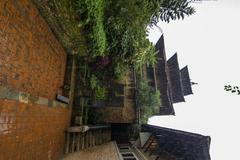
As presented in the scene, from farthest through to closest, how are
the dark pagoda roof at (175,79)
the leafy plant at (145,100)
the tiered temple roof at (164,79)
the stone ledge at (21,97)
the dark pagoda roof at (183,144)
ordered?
the dark pagoda roof at (175,79) < the tiered temple roof at (164,79) < the leafy plant at (145,100) < the dark pagoda roof at (183,144) < the stone ledge at (21,97)

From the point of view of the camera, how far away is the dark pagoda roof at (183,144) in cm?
394

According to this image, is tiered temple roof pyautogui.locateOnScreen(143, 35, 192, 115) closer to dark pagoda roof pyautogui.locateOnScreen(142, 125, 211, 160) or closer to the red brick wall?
dark pagoda roof pyautogui.locateOnScreen(142, 125, 211, 160)

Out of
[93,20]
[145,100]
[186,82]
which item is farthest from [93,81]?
[186,82]

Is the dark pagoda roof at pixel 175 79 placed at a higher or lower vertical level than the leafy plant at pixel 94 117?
higher

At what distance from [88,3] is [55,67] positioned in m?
1.95

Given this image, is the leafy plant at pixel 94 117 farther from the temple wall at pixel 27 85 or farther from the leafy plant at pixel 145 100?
the temple wall at pixel 27 85

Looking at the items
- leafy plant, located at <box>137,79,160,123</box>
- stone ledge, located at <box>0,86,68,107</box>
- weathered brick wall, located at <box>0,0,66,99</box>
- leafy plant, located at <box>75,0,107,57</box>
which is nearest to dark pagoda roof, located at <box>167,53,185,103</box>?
leafy plant, located at <box>137,79,160,123</box>

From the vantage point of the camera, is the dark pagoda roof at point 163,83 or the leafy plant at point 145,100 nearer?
the leafy plant at point 145,100

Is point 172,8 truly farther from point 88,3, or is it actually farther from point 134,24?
point 88,3

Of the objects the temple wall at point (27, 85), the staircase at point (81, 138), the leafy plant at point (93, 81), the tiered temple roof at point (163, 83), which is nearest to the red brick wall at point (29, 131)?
the temple wall at point (27, 85)

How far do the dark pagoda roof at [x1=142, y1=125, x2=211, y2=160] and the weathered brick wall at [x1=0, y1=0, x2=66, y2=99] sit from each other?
12.6ft

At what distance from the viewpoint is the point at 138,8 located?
491 centimetres

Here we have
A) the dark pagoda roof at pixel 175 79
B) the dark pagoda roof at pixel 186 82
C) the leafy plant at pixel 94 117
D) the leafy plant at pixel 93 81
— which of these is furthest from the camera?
the dark pagoda roof at pixel 186 82

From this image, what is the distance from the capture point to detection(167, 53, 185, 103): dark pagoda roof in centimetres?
1336
